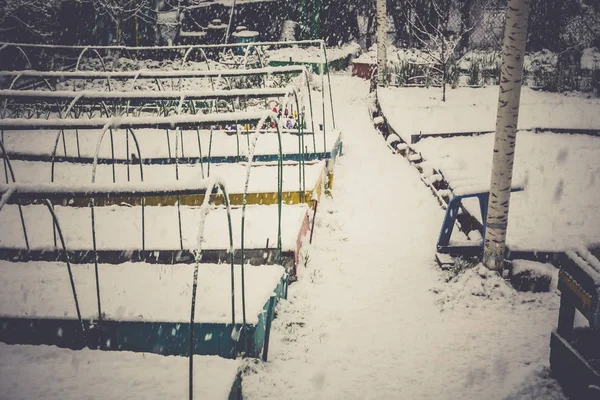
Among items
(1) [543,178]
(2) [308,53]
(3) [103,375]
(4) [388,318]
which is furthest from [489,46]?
(3) [103,375]

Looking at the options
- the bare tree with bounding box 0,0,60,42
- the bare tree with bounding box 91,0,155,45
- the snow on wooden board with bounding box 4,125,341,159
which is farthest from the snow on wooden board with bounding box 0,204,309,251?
the bare tree with bounding box 91,0,155,45

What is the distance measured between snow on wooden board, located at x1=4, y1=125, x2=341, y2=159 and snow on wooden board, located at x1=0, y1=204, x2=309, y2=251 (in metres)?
1.87

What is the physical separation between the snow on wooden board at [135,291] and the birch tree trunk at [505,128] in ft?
7.61

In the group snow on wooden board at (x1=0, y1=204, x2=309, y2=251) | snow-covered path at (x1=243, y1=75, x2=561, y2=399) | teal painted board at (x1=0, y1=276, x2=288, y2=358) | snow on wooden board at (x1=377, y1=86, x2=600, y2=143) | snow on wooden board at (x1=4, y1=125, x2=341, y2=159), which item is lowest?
snow-covered path at (x1=243, y1=75, x2=561, y2=399)

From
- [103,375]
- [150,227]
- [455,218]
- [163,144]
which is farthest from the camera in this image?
[163,144]

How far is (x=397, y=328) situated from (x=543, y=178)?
421cm

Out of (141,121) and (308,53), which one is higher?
(308,53)

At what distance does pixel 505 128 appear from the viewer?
4.79 metres

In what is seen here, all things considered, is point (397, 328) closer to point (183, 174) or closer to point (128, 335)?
point (128, 335)

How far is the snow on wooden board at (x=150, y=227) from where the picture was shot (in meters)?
5.45

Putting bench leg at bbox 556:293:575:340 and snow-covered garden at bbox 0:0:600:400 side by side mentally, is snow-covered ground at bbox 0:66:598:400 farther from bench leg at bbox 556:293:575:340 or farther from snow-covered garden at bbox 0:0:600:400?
bench leg at bbox 556:293:575:340

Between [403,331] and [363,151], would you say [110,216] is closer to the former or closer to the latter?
[403,331]

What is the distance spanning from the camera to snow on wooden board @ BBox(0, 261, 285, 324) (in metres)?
4.07

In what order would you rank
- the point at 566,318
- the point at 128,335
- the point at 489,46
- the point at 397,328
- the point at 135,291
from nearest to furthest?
the point at 566,318 → the point at 128,335 → the point at 135,291 → the point at 397,328 → the point at 489,46
